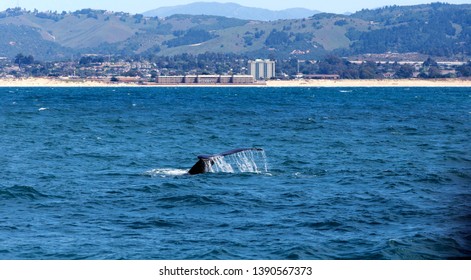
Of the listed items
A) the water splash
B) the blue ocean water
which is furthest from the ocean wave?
the water splash

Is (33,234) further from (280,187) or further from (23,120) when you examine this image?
(23,120)

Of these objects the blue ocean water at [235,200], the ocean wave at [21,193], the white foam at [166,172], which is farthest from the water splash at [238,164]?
the ocean wave at [21,193]

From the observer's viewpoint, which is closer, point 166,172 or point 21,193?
point 21,193

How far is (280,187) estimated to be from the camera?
121 ft

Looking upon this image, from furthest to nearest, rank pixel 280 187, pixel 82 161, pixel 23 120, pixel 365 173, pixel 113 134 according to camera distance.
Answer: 1. pixel 23 120
2. pixel 113 134
3. pixel 82 161
4. pixel 365 173
5. pixel 280 187

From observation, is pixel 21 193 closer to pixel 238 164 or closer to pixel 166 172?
pixel 166 172

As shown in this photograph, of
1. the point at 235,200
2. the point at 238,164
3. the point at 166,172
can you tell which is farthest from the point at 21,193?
the point at 238,164

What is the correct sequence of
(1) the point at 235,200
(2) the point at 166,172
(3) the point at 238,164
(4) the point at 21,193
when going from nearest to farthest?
(1) the point at 235,200 → (4) the point at 21,193 → (2) the point at 166,172 → (3) the point at 238,164

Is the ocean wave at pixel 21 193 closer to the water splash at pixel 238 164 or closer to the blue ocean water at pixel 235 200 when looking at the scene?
the blue ocean water at pixel 235 200

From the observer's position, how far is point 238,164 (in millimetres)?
44750

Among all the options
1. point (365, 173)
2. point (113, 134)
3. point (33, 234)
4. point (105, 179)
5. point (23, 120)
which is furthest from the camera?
point (23, 120)

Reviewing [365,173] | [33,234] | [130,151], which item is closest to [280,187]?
[365,173]

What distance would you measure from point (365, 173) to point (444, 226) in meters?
14.5

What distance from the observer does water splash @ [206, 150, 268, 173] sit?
136 feet
